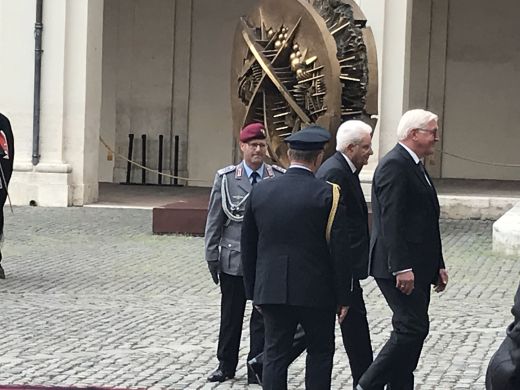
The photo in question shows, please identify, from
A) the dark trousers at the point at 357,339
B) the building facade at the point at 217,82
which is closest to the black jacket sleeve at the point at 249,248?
the dark trousers at the point at 357,339

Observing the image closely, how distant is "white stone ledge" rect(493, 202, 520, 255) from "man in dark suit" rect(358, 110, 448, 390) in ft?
24.9

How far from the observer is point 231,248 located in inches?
320

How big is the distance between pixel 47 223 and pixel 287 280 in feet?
38.1

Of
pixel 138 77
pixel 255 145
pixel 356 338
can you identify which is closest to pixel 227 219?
pixel 255 145

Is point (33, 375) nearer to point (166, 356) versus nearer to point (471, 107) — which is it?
point (166, 356)

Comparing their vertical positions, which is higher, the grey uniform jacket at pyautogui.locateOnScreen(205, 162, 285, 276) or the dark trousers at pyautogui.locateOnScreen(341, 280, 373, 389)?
the grey uniform jacket at pyautogui.locateOnScreen(205, 162, 285, 276)

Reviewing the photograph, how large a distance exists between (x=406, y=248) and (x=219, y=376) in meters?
1.68

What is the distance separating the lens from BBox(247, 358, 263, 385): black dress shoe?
26.1 feet

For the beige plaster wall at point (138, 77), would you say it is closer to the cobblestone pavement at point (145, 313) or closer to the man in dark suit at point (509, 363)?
the cobblestone pavement at point (145, 313)

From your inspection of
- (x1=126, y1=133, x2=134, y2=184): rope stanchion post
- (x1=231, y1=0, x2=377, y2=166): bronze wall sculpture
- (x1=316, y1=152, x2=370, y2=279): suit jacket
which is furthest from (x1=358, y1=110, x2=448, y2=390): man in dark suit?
(x1=126, y1=133, x2=134, y2=184): rope stanchion post

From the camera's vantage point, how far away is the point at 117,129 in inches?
1049

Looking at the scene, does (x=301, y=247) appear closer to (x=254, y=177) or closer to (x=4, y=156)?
(x=254, y=177)

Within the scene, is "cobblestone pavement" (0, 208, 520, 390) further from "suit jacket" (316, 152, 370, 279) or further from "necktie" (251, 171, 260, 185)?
"necktie" (251, 171, 260, 185)

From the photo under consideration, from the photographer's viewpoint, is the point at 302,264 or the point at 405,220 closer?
the point at 302,264
